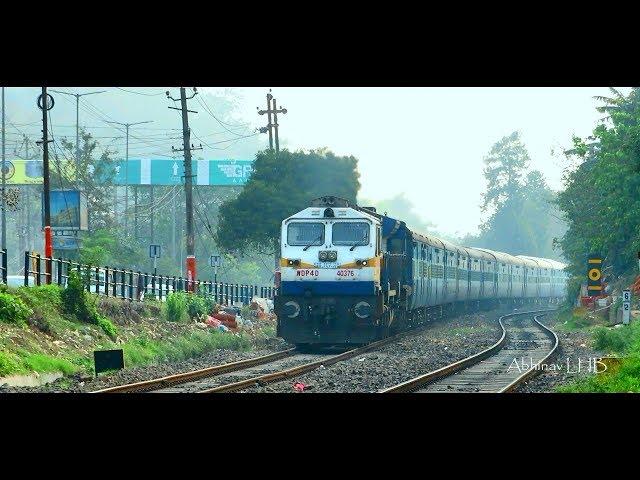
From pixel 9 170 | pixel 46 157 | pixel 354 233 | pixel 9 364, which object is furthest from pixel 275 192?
pixel 9 170

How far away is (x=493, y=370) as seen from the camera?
797 inches

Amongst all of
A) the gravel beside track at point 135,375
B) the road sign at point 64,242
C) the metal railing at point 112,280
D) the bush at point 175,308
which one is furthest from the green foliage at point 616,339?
the road sign at point 64,242

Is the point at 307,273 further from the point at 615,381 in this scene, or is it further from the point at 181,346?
the point at 615,381

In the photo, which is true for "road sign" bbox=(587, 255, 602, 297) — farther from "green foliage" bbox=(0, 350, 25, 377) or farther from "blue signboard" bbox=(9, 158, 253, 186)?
"blue signboard" bbox=(9, 158, 253, 186)

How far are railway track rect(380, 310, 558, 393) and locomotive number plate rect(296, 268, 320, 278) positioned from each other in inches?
163

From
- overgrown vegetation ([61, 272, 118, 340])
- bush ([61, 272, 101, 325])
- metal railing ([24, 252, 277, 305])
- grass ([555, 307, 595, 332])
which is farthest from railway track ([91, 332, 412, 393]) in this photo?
grass ([555, 307, 595, 332])

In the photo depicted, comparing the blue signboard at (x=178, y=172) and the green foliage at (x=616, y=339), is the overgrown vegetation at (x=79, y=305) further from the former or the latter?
the blue signboard at (x=178, y=172)

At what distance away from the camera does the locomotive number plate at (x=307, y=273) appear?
24797mm

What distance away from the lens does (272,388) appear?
681 inches

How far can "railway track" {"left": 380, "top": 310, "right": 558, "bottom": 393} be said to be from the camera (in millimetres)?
17109

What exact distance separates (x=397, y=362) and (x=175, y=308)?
1030cm

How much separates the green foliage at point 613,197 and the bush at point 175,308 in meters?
13.4
